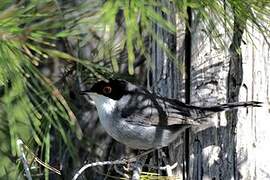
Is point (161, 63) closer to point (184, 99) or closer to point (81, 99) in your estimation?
point (184, 99)

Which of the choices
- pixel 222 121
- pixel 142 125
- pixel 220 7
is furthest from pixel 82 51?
pixel 220 7

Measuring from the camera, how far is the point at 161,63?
3248mm

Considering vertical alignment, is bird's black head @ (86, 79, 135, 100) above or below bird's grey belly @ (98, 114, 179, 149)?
above

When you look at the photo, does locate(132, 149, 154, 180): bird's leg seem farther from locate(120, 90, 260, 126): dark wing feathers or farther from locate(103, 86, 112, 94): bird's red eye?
locate(103, 86, 112, 94): bird's red eye

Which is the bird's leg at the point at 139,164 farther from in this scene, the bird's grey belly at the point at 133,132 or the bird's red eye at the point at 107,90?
the bird's red eye at the point at 107,90

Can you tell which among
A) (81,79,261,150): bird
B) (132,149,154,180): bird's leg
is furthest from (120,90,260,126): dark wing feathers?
(132,149,154,180): bird's leg

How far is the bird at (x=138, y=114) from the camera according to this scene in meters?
3.25

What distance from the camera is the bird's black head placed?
11.3 feet

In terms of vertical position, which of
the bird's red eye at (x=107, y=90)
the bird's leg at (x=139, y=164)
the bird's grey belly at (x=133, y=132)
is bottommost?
the bird's leg at (x=139, y=164)

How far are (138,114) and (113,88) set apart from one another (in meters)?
0.18

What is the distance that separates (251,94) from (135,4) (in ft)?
4.09

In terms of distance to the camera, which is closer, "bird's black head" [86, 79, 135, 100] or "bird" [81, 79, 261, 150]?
"bird" [81, 79, 261, 150]

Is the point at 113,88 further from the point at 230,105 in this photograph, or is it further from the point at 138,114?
the point at 230,105

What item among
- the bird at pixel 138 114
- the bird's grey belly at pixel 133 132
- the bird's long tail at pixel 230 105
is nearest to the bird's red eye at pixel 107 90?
the bird at pixel 138 114
